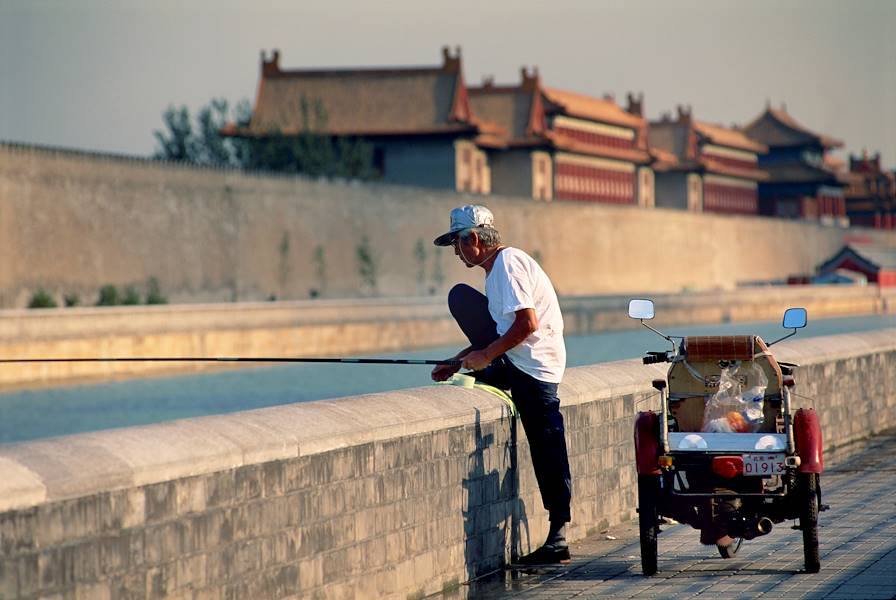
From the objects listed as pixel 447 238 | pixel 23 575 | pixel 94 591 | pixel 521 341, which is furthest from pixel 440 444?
pixel 23 575

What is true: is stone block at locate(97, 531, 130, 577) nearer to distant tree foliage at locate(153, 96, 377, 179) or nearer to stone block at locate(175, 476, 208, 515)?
stone block at locate(175, 476, 208, 515)

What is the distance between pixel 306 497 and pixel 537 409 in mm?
1624

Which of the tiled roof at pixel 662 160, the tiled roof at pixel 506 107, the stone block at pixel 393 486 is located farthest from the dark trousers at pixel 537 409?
the tiled roof at pixel 662 160

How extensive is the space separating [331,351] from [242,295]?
940 cm

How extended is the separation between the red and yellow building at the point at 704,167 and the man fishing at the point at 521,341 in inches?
4036

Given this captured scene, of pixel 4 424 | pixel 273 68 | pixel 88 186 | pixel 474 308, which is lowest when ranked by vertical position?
pixel 4 424

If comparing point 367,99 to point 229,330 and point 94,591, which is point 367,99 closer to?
point 229,330

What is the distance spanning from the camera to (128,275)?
53.4 metres

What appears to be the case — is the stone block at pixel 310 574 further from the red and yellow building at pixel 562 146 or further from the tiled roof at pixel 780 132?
the tiled roof at pixel 780 132

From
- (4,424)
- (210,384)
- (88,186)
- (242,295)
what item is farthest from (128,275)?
(4,424)

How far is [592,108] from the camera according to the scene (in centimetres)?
10388

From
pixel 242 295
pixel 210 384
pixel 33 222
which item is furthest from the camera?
pixel 242 295

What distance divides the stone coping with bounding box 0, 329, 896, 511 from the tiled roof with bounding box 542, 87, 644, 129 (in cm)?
9003

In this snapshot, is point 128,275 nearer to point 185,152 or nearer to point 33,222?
point 33,222
